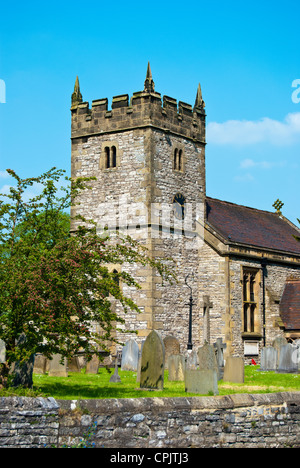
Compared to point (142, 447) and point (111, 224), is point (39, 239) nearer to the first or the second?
point (142, 447)

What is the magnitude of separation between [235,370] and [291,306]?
11393mm

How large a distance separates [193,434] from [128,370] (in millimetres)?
8398

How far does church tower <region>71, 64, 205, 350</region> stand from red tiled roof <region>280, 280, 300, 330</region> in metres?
4.43

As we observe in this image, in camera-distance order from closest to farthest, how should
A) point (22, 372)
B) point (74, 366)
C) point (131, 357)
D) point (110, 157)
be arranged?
point (22, 372), point (74, 366), point (131, 357), point (110, 157)

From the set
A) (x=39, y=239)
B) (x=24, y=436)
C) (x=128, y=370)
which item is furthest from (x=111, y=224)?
(x=24, y=436)

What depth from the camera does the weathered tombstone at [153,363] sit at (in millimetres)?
14398

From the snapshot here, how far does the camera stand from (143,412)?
11547mm

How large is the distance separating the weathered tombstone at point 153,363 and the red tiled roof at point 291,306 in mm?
13842

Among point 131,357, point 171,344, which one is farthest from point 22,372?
point 171,344

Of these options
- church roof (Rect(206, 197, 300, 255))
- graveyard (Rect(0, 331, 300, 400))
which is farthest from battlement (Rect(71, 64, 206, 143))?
graveyard (Rect(0, 331, 300, 400))

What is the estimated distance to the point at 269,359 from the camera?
2155 cm

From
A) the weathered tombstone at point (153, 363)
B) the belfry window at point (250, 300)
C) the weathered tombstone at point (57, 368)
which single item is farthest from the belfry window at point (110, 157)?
the weathered tombstone at point (153, 363)

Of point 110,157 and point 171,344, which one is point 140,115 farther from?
point 171,344

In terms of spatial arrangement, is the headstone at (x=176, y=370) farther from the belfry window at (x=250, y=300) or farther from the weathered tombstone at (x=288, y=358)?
the belfry window at (x=250, y=300)
